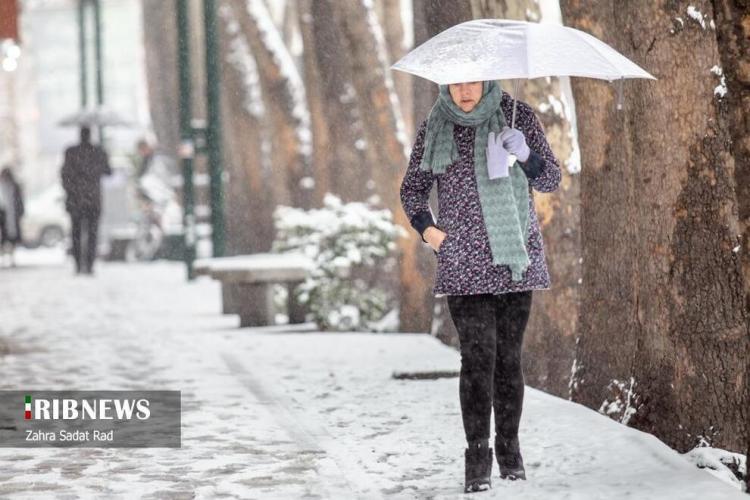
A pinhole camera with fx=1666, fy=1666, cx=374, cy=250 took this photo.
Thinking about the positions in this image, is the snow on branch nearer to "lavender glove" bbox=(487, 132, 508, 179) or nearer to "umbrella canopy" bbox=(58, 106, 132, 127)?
"umbrella canopy" bbox=(58, 106, 132, 127)

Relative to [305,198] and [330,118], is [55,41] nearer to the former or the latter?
[305,198]

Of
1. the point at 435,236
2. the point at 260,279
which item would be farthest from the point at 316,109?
the point at 435,236

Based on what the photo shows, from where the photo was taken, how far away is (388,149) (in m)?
15.9

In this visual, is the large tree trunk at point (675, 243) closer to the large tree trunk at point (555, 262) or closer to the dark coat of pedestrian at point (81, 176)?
the large tree trunk at point (555, 262)

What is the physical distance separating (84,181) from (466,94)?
18697 millimetres

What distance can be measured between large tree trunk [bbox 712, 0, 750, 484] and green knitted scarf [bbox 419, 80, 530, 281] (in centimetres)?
92

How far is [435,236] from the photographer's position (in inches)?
267

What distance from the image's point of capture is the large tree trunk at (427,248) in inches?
478

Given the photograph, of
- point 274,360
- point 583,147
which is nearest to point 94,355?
point 274,360

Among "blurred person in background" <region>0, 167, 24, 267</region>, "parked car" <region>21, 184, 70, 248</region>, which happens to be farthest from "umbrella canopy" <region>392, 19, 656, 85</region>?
"parked car" <region>21, 184, 70, 248</region>

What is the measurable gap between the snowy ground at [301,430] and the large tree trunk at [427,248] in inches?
16.9

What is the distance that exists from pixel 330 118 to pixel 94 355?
6.34 metres

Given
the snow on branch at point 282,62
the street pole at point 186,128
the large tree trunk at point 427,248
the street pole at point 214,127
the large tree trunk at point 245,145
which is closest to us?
the large tree trunk at point 427,248

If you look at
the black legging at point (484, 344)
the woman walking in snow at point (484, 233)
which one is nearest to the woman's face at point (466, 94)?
the woman walking in snow at point (484, 233)
